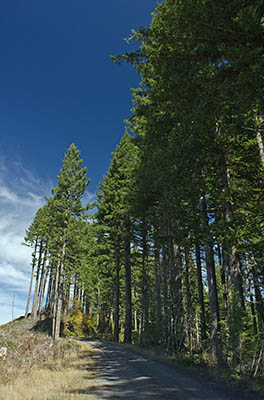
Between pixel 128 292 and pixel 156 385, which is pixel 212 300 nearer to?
pixel 156 385

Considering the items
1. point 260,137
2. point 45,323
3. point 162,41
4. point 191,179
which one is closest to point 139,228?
point 191,179

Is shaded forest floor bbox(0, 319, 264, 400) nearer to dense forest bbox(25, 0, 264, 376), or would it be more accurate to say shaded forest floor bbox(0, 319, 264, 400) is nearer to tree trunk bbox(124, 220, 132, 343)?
dense forest bbox(25, 0, 264, 376)

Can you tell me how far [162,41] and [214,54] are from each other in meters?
1.55

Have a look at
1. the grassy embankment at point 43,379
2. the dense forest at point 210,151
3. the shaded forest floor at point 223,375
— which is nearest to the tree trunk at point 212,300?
the dense forest at point 210,151

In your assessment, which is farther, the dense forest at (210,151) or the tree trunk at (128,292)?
the tree trunk at (128,292)

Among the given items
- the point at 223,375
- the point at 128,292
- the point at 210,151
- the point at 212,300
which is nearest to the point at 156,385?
the point at 223,375

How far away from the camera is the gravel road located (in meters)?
5.60

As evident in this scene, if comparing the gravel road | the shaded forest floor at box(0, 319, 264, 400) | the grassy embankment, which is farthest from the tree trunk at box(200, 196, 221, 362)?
the grassy embankment

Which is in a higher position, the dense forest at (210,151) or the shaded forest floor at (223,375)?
the dense forest at (210,151)

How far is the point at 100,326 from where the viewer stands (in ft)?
104

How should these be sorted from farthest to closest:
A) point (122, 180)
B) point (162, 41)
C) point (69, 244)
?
point (69, 244)
point (122, 180)
point (162, 41)

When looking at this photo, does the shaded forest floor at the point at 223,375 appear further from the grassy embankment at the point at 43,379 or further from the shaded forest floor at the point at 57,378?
the grassy embankment at the point at 43,379

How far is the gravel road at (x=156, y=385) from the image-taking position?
560cm

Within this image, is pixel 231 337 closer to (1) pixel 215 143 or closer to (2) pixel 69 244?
(1) pixel 215 143
